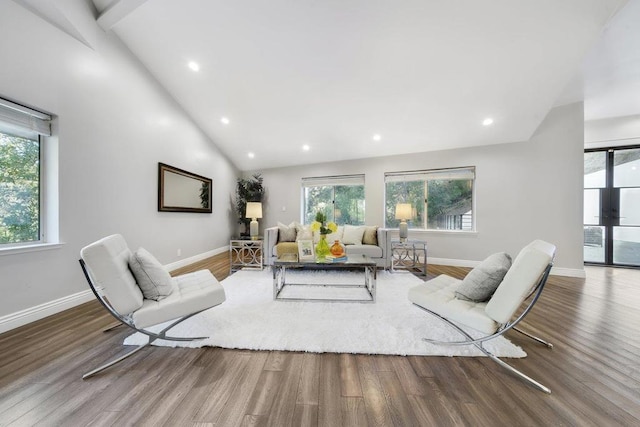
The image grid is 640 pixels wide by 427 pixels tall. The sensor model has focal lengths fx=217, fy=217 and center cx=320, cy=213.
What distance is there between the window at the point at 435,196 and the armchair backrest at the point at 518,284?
3.22 metres

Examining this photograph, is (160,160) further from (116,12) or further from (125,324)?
(125,324)

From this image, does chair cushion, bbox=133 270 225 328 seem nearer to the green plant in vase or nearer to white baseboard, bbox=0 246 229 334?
the green plant in vase

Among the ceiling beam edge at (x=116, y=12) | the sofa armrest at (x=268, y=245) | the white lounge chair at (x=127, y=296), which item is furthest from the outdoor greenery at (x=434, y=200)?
the ceiling beam edge at (x=116, y=12)

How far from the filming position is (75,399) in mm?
1219

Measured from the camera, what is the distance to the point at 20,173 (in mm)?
2139

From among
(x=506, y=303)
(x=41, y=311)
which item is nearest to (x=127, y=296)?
(x=41, y=311)

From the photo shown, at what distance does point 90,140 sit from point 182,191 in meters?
1.61

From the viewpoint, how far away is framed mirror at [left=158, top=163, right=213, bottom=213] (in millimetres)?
3688

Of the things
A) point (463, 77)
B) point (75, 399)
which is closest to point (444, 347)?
point (75, 399)

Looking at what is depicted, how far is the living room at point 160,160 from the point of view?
2.13m

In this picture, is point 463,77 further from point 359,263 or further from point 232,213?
point 232,213

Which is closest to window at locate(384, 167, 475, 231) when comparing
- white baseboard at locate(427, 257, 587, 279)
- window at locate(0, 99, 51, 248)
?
white baseboard at locate(427, 257, 587, 279)

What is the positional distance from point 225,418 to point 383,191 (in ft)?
14.8

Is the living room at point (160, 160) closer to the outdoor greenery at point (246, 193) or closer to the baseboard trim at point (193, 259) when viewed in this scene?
the baseboard trim at point (193, 259)
